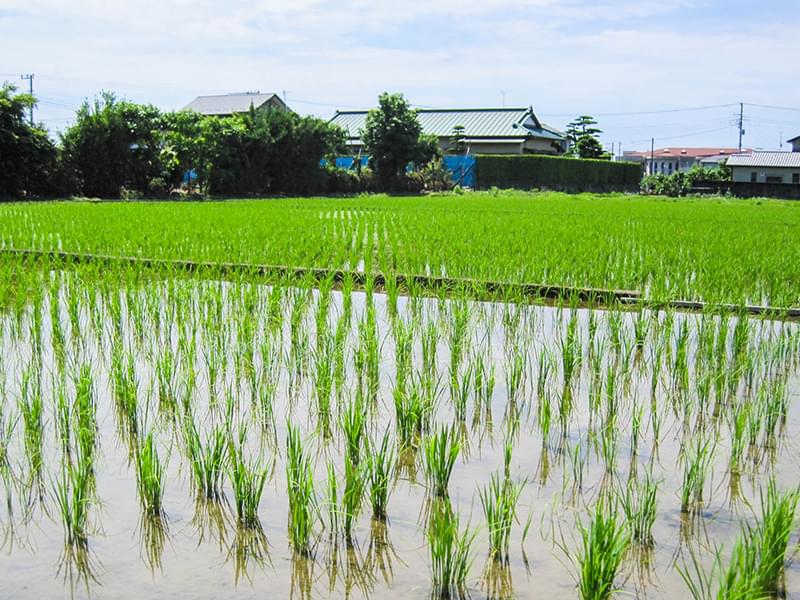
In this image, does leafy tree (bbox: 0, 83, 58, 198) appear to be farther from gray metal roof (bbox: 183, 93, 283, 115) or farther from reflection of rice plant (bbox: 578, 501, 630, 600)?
reflection of rice plant (bbox: 578, 501, 630, 600)

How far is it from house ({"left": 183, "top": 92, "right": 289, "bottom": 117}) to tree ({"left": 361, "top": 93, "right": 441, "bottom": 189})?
11920mm

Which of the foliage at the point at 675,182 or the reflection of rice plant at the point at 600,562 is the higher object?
the foliage at the point at 675,182

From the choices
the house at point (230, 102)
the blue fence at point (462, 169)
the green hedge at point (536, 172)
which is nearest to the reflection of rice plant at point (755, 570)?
the blue fence at point (462, 169)

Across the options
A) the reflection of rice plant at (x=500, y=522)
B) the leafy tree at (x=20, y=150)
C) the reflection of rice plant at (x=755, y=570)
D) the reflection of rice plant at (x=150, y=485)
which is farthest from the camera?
the leafy tree at (x=20, y=150)

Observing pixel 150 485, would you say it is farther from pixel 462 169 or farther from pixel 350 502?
pixel 462 169

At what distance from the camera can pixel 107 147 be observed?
2481 cm

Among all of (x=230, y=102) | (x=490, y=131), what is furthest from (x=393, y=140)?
(x=230, y=102)

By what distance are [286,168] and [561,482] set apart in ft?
83.9

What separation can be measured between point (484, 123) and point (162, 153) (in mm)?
20348

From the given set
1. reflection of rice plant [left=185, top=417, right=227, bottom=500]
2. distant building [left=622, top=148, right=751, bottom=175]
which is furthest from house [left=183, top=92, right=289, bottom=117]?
distant building [left=622, top=148, right=751, bottom=175]

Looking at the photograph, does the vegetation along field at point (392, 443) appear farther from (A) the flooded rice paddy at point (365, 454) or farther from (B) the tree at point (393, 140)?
(B) the tree at point (393, 140)

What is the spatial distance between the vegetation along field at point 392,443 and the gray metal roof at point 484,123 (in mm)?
34876

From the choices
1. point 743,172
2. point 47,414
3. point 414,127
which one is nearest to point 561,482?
point 47,414

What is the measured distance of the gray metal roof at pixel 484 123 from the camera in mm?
41656
